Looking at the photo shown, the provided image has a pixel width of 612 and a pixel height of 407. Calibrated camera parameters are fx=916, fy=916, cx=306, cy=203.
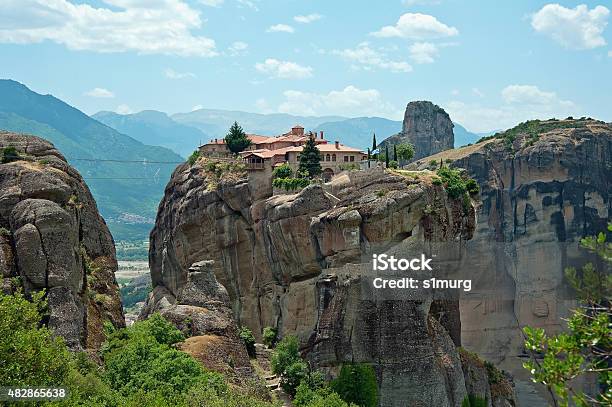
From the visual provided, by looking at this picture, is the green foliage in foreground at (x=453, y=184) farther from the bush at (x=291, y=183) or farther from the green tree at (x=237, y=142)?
the green tree at (x=237, y=142)

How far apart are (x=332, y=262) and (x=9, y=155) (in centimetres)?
2218

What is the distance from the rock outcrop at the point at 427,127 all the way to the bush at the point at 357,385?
4454 inches

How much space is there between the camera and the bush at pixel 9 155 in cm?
5316

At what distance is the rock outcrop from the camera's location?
167875mm

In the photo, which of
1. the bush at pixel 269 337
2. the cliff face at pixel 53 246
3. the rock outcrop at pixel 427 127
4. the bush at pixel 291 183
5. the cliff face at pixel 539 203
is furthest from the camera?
the rock outcrop at pixel 427 127

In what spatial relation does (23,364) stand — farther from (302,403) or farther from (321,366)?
(321,366)

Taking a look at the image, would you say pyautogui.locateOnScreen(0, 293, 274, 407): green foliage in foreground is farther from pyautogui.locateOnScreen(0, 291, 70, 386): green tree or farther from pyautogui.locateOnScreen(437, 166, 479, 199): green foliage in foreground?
pyautogui.locateOnScreen(437, 166, 479, 199): green foliage in foreground

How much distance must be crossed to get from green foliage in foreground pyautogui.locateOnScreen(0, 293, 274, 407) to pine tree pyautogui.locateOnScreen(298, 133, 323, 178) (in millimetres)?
27816

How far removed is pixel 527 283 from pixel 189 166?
183 ft

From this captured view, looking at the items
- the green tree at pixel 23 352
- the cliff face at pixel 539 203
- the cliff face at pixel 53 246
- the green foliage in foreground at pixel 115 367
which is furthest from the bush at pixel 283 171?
the cliff face at pixel 539 203

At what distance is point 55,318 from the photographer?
44.1 m

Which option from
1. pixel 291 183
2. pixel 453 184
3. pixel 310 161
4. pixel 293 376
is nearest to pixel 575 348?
pixel 293 376

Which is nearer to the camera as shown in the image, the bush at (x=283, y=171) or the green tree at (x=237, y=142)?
the bush at (x=283, y=171)

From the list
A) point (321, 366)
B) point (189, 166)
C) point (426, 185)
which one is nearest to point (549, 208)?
point (189, 166)
